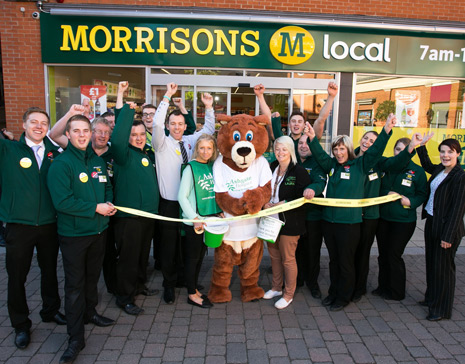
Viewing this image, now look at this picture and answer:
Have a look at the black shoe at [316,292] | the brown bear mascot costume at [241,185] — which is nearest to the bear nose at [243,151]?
the brown bear mascot costume at [241,185]

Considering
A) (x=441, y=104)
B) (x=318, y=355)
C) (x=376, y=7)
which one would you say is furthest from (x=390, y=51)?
(x=318, y=355)

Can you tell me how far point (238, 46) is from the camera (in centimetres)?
796

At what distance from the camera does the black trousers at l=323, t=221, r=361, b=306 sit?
146 inches

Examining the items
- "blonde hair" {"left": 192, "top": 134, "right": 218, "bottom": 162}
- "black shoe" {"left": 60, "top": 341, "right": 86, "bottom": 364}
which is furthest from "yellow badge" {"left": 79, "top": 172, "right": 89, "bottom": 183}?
"black shoe" {"left": 60, "top": 341, "right": 86, "bottom": 364}

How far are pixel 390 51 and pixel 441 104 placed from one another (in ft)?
7.08

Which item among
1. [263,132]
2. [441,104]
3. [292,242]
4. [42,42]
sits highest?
[42,42]

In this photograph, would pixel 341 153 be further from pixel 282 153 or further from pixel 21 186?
pixel 21 186

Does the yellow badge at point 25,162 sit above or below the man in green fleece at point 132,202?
above

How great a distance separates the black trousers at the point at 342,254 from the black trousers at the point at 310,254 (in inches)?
7.7

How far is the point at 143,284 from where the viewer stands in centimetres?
416

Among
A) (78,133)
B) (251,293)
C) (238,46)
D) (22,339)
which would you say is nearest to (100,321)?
(22,339)

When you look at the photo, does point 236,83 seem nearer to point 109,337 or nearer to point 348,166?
point 348,166

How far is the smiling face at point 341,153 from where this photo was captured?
146 inches

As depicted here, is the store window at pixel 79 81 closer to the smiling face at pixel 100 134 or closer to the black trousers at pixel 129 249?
the smiling face at pixel 100 134
